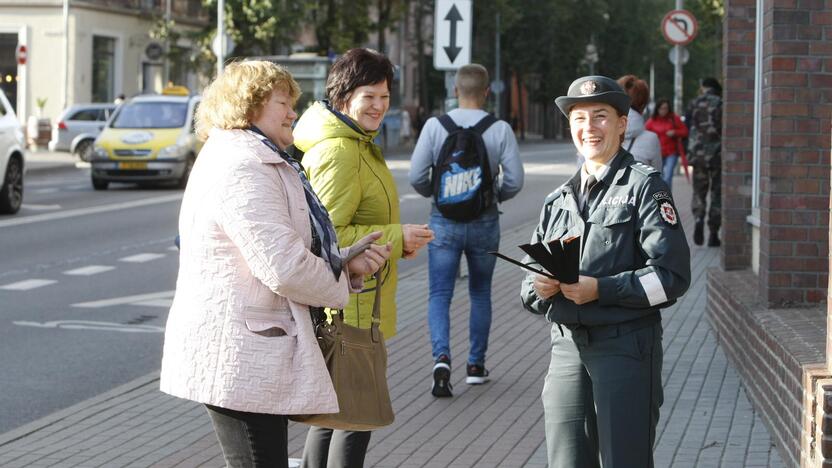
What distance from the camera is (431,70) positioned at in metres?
73.3

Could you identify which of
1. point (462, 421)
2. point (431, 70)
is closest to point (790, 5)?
point (462, 421)

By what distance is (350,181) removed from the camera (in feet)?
17.5

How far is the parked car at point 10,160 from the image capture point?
2078 centimetres

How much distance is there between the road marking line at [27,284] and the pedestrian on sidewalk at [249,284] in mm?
9907

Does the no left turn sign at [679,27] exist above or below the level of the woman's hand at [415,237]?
above

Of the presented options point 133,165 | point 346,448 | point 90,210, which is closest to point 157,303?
point 346,448

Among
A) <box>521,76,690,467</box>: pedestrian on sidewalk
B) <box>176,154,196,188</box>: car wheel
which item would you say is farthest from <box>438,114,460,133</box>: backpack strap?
<box>176,154,196,188</box>: car wheel

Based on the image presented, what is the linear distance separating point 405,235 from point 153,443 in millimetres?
2702

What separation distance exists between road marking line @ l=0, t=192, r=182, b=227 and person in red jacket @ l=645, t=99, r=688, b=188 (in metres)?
8.13

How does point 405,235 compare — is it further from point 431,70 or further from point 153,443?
point 431,70

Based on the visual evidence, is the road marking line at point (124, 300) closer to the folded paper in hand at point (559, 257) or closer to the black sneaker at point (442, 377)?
the black sneaker at point (442, 377)

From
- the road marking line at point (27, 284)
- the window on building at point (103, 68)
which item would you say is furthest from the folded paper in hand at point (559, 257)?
the window on building at point (103, 68)

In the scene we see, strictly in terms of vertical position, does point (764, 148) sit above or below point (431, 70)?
below

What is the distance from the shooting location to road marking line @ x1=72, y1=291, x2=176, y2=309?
1280 cm
